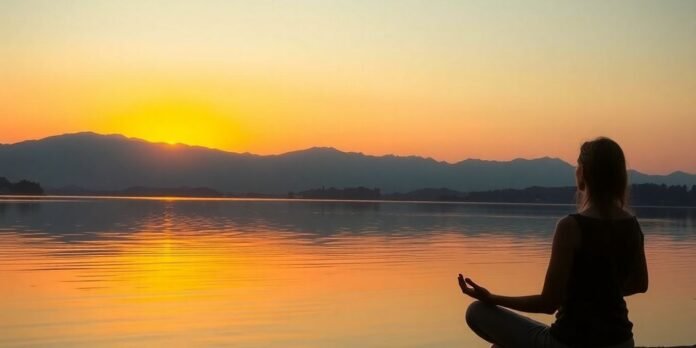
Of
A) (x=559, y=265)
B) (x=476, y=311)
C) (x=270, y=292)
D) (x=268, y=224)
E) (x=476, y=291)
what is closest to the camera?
(x=559, y=265)

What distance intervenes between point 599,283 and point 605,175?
2.07 ft

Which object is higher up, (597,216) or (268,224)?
(597,216)

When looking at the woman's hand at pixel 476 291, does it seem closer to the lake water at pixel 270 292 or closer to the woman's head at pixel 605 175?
the woman's head at pixel 605 175

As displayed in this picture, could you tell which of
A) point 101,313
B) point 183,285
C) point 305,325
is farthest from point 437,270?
point 101,313

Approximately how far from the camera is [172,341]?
1210cm

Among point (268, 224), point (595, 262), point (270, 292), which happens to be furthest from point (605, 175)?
point (268, 224)

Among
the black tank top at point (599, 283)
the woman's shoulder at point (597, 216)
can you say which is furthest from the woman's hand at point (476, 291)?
the woman's shoulder at point (597, 216)

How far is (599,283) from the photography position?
4539mm

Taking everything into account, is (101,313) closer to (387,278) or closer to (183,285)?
(183,285)

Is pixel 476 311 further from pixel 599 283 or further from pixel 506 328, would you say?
pixel 599 283

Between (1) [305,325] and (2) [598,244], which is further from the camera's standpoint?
(1) [305,325]

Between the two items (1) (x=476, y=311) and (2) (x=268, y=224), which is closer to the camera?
(1) (x=476, y=311)

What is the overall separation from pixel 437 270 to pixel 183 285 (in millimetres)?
7992

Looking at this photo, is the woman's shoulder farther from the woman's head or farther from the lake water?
the lake water
